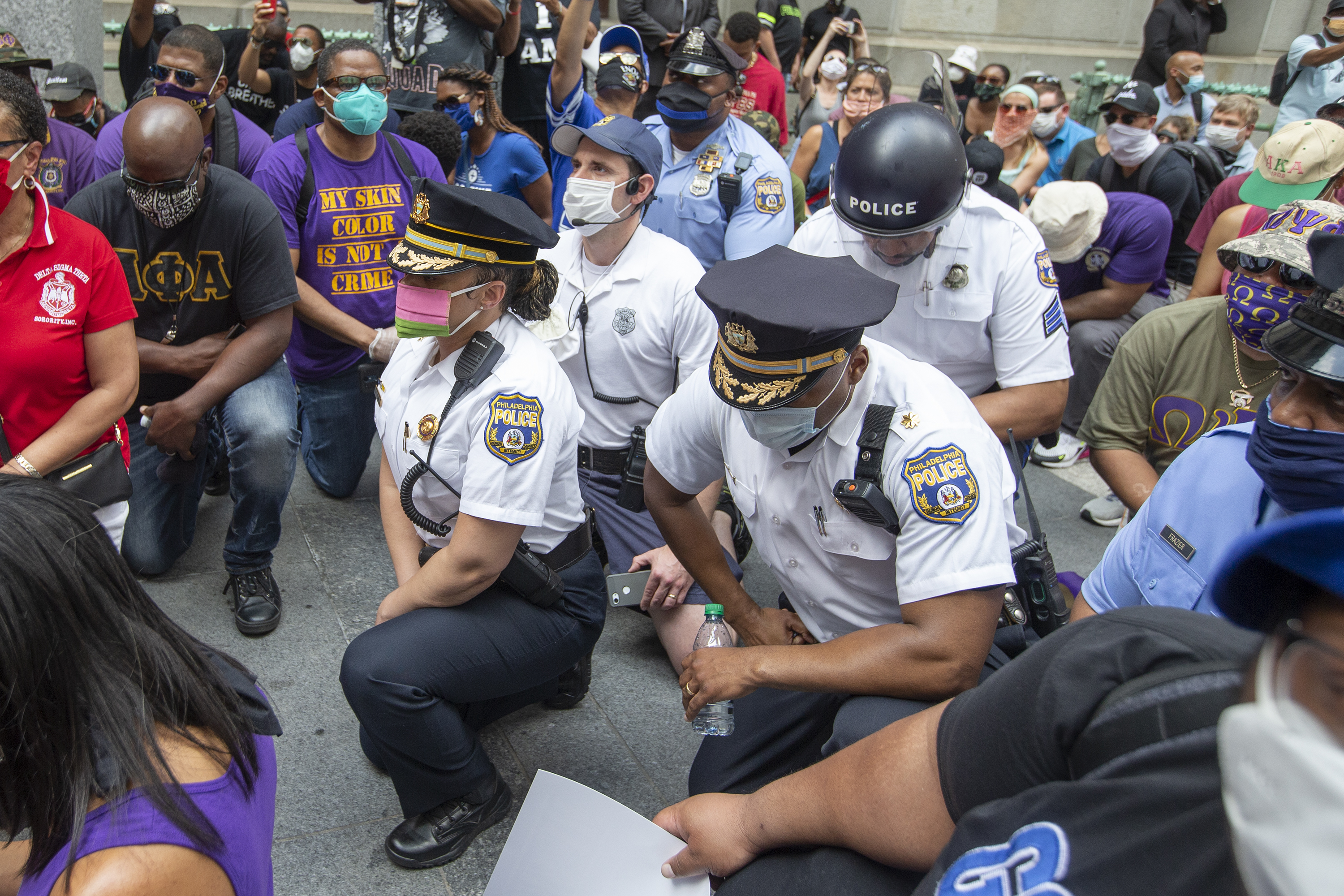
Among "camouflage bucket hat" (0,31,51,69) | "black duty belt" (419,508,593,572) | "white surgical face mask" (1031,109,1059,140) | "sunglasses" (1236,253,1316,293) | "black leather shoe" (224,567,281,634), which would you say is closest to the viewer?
"sunglasses" (1236,253,1316,293)

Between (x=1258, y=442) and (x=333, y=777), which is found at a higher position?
(x=1258, y=442)

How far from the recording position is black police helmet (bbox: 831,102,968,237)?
9.85ft

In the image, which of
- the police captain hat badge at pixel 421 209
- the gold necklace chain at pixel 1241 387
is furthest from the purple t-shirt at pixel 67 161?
the gold necklace chain at pixel 1241 387

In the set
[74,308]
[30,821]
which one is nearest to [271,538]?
[74,308]

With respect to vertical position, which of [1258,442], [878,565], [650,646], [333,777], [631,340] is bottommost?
[650,646]

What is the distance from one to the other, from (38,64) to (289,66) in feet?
8.62

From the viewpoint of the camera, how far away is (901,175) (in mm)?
2992

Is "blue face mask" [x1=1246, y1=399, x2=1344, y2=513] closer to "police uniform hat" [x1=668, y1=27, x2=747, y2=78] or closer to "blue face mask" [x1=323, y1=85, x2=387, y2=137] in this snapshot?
"police uniform hat" [x1=668, y1=27, x2=747, y2=78]

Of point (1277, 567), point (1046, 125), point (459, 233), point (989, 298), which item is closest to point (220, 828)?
point (1277, 567)

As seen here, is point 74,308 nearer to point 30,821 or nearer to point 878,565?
point 30,821

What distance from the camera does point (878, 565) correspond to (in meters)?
2.29

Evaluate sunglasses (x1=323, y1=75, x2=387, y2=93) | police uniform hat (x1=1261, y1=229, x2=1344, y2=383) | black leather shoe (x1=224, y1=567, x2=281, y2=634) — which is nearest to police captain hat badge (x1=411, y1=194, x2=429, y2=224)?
black leather shoe (x1=224, y1=567, x2=281, y2=634)

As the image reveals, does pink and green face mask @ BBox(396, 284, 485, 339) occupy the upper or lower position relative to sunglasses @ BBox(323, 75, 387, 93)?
lower

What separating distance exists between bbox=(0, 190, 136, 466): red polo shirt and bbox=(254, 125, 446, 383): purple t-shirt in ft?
4.05
